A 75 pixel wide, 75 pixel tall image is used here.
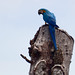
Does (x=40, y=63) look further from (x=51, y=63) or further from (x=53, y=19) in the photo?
(x=53, y=19)

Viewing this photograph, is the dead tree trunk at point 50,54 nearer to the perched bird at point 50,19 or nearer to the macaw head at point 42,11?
the perched bird at point 50,19

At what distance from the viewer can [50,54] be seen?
489cm

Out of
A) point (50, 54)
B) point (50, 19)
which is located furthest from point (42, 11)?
point (50, 54)

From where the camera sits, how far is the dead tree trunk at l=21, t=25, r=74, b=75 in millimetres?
4793

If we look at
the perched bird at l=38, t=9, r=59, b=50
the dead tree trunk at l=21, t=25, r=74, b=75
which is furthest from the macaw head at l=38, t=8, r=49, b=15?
the dead tree trunk at l=21, t=25, r=74, b=75

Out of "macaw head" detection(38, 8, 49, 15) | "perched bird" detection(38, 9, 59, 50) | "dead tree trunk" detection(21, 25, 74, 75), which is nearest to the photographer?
"dead tree trunk" detection(21, 25, 74, 75)

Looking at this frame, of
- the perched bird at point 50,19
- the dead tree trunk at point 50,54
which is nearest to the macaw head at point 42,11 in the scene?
the perched bird at point 50,19

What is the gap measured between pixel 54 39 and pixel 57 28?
0.28 meters

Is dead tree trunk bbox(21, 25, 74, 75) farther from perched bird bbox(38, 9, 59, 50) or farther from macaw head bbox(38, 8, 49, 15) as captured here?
macaw head bbox(38, 8, 49, 15)

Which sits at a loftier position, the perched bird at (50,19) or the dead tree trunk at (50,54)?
the perched bird at (50,19)

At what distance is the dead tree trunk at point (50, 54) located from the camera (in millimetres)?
4793

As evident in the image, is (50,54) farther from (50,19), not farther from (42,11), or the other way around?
(42,11)

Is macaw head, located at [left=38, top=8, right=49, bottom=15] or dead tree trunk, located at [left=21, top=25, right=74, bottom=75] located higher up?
macaw head, located at [left=38, top=8, right=49, bottom=15]

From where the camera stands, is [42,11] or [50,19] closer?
[50,19]
